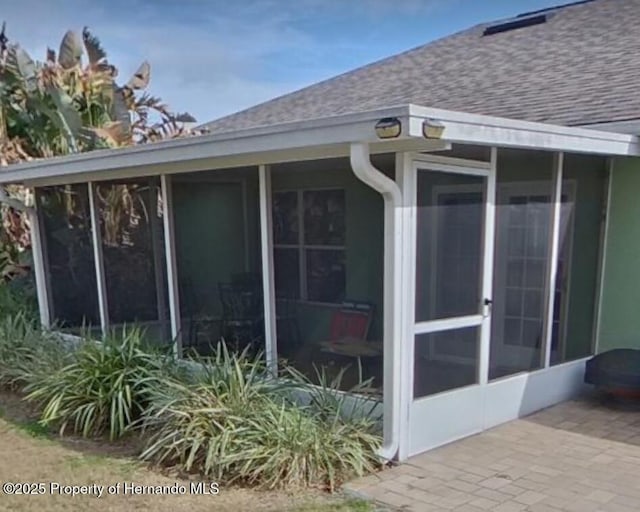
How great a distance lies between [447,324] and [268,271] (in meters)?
1.79

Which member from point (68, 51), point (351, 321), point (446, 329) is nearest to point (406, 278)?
point (446, 329)

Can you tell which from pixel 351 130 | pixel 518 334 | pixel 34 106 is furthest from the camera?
pixel 34 106

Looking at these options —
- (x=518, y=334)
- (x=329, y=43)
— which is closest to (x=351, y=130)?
(x=518, y=334)

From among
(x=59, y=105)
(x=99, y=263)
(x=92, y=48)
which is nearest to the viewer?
(x=99, y=263)

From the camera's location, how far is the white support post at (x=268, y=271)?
5418 mm

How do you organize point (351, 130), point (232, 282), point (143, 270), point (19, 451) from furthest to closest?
point (143, 270) < point (232, 282) < point (19, 451) < point (351, 130)

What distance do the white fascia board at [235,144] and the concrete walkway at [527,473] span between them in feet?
7.97

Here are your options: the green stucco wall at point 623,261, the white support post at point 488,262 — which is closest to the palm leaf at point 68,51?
the white support post at point 488,262

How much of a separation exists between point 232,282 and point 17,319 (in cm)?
351

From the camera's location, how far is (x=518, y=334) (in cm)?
557

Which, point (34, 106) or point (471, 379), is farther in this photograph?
point (34, 106)

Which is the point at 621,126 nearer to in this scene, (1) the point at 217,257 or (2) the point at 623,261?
(2) the point at 623,261

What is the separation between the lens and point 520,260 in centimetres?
546

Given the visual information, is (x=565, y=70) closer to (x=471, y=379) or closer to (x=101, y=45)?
(x=471, y=379)
